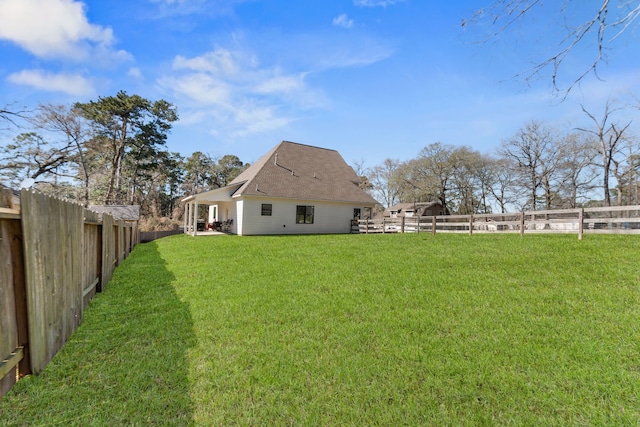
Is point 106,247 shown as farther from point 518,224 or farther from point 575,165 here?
point 575,165

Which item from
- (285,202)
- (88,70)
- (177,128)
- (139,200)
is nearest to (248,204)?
(285,202)

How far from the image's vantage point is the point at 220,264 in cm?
775

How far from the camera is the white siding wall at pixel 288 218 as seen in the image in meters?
17.0

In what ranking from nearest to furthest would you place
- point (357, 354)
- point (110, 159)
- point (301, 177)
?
point (357, 354) < point (301, 177) < point (110, 159)

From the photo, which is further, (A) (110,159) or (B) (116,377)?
(A) (110,159)

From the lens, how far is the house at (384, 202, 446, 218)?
3647 cm

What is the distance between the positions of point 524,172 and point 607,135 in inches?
255

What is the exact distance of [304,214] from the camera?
1898 centimetres

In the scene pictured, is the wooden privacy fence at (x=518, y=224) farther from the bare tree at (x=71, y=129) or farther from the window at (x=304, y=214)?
the bare tree at (x=71, y=129)

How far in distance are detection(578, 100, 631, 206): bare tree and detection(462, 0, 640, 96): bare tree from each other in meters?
27.2

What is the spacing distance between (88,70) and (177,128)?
12.9m

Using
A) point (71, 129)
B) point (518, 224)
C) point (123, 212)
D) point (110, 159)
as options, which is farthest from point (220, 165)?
point (518, 224)

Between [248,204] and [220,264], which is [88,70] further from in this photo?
A: [220,264]

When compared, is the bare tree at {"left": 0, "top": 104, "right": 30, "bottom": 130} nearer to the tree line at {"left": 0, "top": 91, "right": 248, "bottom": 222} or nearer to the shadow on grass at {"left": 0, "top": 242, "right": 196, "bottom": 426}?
the shadow on grass at {"left": 0, "top": 242, "right": 196, "bottom": 426}
